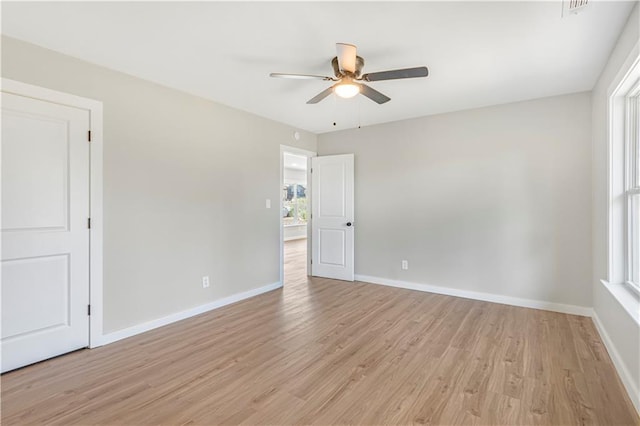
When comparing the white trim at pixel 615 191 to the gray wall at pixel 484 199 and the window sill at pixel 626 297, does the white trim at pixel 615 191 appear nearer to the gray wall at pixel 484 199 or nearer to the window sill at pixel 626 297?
the window sill at pixel 626 297

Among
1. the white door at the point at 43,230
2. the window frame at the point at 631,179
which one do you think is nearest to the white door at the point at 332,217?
the window frame at the point at 631,179

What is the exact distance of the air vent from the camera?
6.19 ft

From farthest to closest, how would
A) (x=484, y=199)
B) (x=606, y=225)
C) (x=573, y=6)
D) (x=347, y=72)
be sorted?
(x=484, y=199), (x=606, y=225), (x=347, y=72), (x=573, y=6)

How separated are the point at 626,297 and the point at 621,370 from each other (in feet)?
1.71

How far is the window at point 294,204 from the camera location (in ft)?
34.2

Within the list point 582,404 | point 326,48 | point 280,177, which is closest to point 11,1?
point 326,48

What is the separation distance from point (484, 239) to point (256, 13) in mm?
3603

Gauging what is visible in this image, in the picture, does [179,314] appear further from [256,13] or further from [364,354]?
[256,13]

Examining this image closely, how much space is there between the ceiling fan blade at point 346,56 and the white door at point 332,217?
267 cm

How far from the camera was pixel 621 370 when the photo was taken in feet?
7.25

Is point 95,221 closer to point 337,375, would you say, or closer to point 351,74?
point 337,375

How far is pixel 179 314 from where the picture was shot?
3.38 m

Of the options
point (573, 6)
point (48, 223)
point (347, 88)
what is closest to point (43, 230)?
point (48, 223)

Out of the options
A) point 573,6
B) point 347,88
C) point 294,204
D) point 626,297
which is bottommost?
point 626,297
